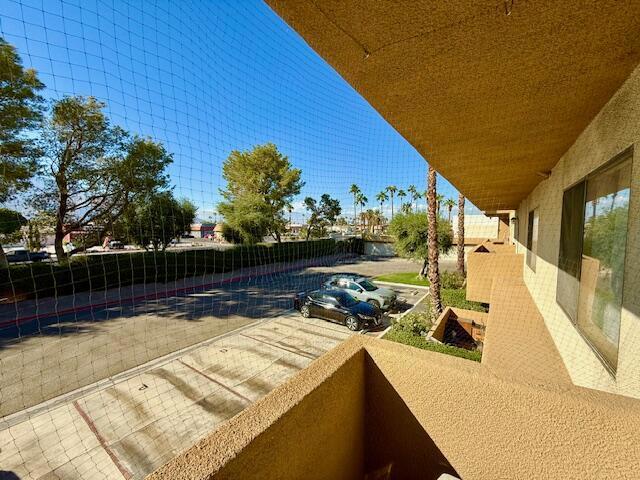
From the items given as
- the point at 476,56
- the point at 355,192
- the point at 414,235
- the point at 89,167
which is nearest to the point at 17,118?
the point at 89,167

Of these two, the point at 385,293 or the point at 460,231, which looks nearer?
the point at 385,293

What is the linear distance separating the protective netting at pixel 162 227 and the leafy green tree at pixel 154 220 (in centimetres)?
18

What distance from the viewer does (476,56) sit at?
115 centimetres

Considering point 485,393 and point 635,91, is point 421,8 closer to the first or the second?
A: point 635,91

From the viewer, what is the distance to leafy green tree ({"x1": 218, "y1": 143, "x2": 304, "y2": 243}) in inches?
789

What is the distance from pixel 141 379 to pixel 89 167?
6.31 meters

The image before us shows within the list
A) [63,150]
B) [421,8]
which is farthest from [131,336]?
[421,8]

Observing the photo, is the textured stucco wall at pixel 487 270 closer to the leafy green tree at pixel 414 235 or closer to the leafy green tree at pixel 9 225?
the leafy green tree at pixel 414 235

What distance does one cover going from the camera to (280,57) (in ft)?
11.3

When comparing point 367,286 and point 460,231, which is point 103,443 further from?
point 460,231

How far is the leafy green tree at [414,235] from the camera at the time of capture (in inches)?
582

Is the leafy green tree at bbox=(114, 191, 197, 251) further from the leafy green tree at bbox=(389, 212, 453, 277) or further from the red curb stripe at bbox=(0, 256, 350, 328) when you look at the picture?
the leafy green tree at bbox=(389, 212, 453, 277)

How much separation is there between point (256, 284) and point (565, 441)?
14.3m

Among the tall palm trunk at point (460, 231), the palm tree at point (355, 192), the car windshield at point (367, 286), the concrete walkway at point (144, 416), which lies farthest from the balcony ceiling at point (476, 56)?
the palm tree at point (355, 192)
